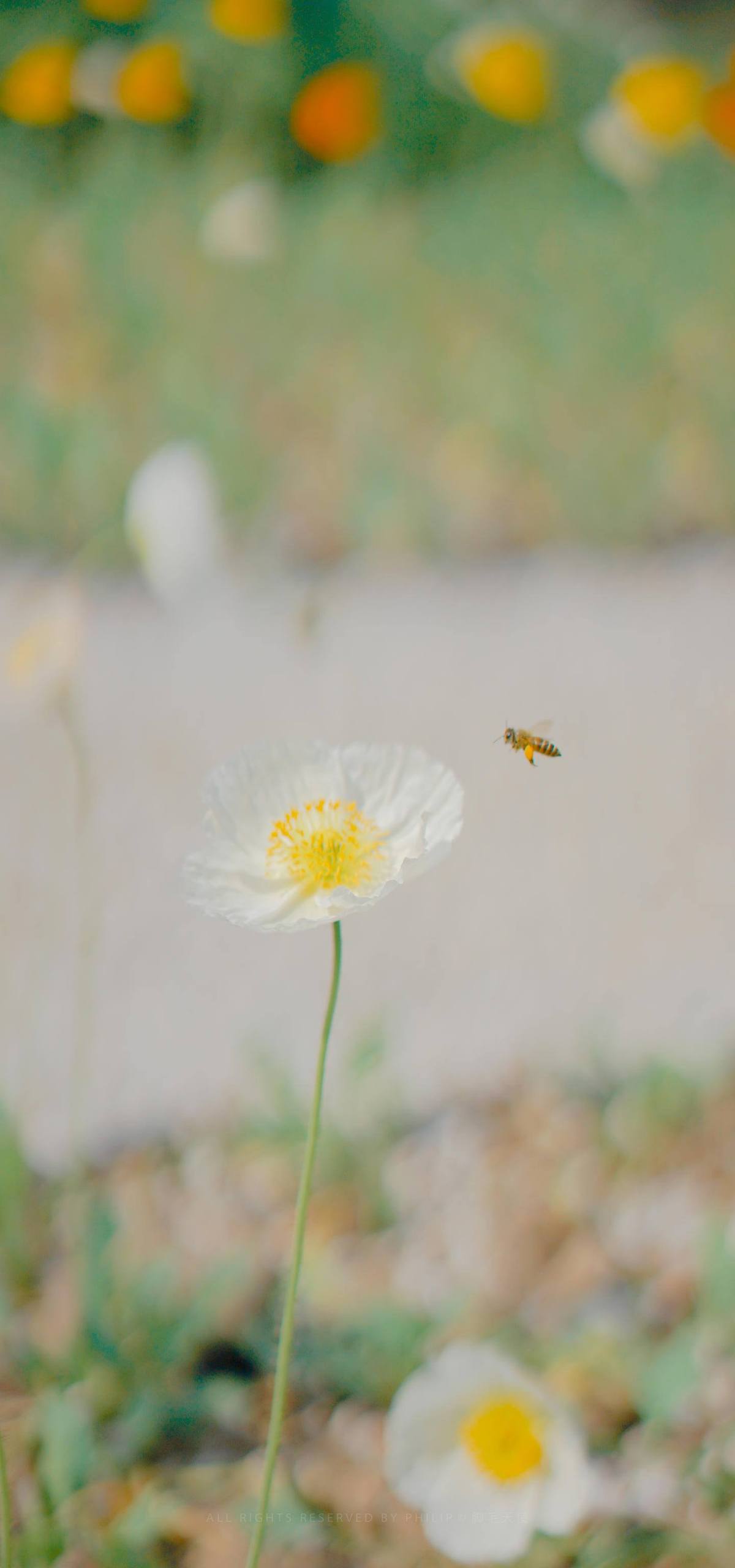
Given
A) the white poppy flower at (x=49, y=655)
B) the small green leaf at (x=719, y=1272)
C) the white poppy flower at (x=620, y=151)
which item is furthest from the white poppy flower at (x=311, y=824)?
the white poppy flower at (x=620, y=151)

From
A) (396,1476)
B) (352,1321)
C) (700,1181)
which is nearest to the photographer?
(396,1476)

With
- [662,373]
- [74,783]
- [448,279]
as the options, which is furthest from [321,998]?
[448,279]


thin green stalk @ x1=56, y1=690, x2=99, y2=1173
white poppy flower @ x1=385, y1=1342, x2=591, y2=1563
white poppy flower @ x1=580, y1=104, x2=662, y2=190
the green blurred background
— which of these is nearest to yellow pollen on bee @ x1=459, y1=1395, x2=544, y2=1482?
white poppy flower @ x1=385, y1=1342, x2=591, y2=1563

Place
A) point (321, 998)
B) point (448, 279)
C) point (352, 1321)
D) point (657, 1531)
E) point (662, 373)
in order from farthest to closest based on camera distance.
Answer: point (448, 279), point (662, 373), point (321, 998), point (352, 1321), point (657, 1531)

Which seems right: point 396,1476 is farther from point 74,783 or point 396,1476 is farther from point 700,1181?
point 74,783

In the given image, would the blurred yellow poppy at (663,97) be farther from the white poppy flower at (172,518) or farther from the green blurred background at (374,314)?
the white poppy flower at (172,518)

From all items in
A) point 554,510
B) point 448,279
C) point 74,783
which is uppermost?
point 448,279

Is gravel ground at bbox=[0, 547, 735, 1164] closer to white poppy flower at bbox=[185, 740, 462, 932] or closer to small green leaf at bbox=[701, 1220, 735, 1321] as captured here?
small green leaf at bbox=[701, 1220, 735, 1321]
